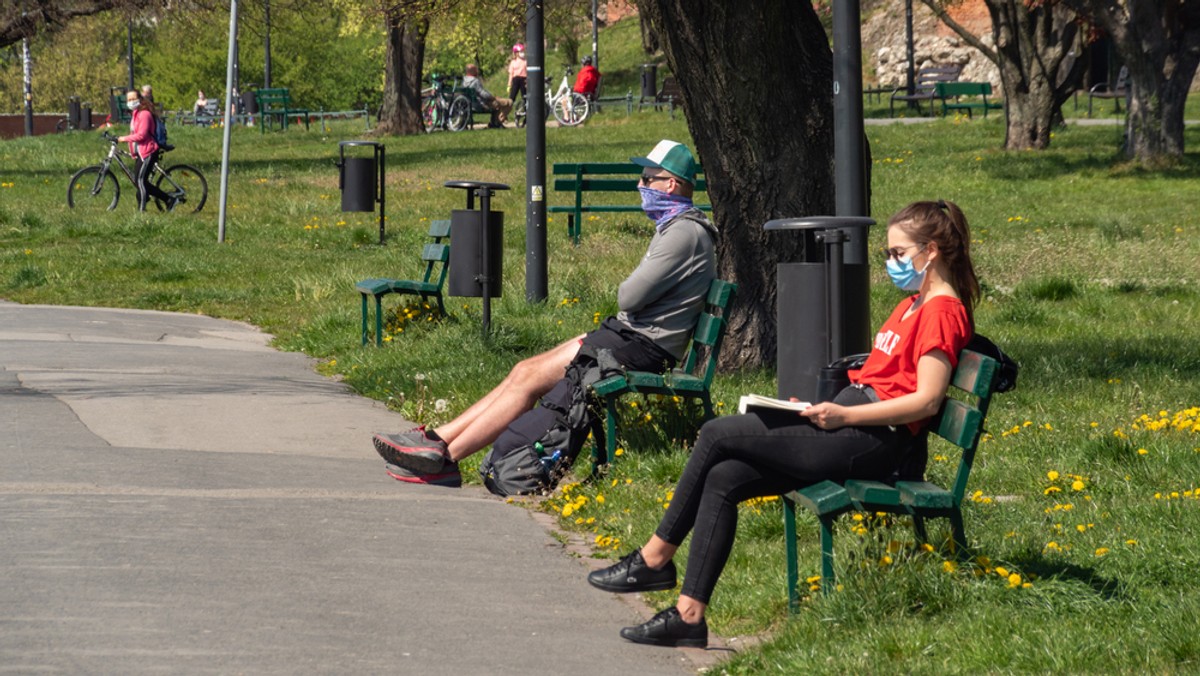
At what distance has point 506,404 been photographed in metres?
7.30

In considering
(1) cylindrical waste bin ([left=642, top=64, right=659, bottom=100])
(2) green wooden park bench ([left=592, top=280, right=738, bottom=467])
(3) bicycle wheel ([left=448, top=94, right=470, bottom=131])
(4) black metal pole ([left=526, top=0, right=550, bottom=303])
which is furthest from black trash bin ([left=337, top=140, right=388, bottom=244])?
(1) cylindrical waste bin ([left=642, top=64, right=659, bottom=100])

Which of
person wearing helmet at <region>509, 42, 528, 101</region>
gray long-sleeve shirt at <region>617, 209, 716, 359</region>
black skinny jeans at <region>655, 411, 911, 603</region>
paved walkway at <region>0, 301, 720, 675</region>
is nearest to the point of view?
paved walkway at <region>0, 301, 720, 675</region>

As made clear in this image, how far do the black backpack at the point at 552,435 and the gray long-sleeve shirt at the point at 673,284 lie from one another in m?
0.27

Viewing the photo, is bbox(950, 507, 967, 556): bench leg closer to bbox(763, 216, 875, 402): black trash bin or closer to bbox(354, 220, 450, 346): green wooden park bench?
bbox(763, 216, 875, 402): black trash bin

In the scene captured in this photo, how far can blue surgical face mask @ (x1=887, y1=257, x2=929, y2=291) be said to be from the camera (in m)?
5.10

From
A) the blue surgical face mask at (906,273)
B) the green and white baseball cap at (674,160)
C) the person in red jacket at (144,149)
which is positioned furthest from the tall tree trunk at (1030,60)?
the blue surgical face mask at (906,273)

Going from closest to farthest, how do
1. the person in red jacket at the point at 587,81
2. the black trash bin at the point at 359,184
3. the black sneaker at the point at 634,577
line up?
1. the black sneaker at the point at 634,577
2. the black trash bin at the point at 359,184
3. the person in red jacket at the point at 587,81

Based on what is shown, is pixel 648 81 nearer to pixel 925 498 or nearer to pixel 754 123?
pixel 754 123

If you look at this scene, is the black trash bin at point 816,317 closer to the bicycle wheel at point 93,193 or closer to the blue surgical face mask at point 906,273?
the blue surgical face mask at point 906,273

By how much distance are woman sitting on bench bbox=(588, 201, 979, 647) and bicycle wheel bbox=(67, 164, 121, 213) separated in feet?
58.6

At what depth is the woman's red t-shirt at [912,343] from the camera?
4934mm

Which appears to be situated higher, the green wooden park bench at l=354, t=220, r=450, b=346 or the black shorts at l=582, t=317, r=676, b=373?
the green wooden park bench at l=354, t=220, r=450, b=346

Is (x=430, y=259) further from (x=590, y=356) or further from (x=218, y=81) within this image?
(x=218, y=81)

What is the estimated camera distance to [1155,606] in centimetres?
475
